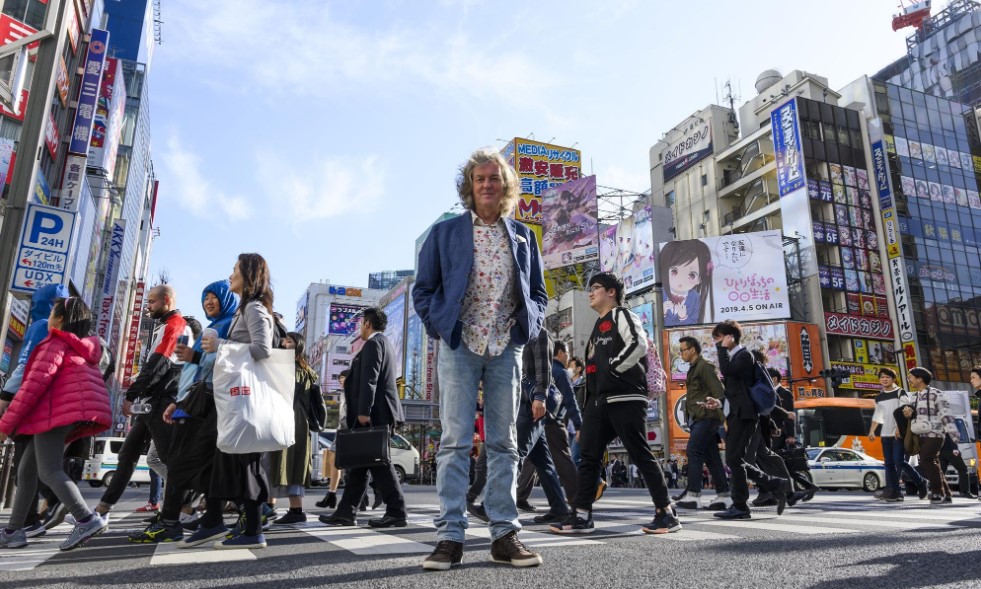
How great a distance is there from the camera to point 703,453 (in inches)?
272

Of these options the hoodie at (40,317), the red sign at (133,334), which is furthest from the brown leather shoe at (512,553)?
the red sign at (133,334)

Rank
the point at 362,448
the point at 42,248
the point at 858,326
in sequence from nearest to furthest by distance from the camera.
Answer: the point at 362,448, the point at 42,248, the point at 858,326

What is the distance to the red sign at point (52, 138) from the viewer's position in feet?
68.7

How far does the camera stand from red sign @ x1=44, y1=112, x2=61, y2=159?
68.7 ft

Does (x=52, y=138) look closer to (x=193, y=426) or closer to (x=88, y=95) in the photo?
(x=88, y=95)

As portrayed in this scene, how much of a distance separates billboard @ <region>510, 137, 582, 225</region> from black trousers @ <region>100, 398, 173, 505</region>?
4536cm

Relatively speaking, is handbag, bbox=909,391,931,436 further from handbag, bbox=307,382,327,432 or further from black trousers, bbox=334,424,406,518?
handbag, bbox=307,382,327,432

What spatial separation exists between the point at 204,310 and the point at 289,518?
7.14ft

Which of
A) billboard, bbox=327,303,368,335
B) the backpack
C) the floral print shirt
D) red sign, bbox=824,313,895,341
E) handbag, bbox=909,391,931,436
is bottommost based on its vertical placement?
handbag, bbox=909,391,931,436

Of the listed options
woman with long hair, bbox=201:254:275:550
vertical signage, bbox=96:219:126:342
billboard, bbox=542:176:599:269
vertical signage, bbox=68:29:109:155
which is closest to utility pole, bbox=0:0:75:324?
woman with long hair, bbox=201:254:275:550

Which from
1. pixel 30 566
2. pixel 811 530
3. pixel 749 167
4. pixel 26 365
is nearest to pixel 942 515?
pixel 811 530

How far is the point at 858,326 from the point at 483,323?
1652 inches

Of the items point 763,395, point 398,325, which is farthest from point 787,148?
point 763,395

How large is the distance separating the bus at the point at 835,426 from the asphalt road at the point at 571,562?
2372 cm
